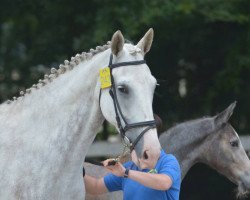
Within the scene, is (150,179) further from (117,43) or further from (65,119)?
(117,43)

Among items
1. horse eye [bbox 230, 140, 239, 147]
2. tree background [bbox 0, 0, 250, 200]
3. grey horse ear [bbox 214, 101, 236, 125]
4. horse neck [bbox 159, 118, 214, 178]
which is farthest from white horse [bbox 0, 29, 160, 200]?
tree background [bbox 0, 0, 250, 200]

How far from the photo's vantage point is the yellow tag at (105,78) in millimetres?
3898

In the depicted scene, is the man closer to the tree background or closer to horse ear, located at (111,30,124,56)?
horse ear, located at (111,30,124,56)

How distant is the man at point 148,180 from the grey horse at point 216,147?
1.84m

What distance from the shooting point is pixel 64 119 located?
4.04 m

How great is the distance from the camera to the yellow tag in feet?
12.8

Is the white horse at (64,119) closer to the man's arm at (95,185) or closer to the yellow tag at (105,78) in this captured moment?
the yellow tag at (105,78)

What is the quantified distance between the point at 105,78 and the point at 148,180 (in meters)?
0.64

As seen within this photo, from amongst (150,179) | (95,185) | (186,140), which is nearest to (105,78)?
(150,179)

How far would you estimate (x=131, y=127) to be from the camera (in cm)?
377

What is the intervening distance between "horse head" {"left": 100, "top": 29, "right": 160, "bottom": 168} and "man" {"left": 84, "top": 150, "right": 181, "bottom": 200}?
0.08 m

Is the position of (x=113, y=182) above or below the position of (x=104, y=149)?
above

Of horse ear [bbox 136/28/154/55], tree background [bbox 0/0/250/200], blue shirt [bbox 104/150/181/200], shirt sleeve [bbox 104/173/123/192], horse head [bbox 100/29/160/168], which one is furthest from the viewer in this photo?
tree background [bbox 0/0/250/200]

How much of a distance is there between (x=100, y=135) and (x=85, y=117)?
5343 millimetres
